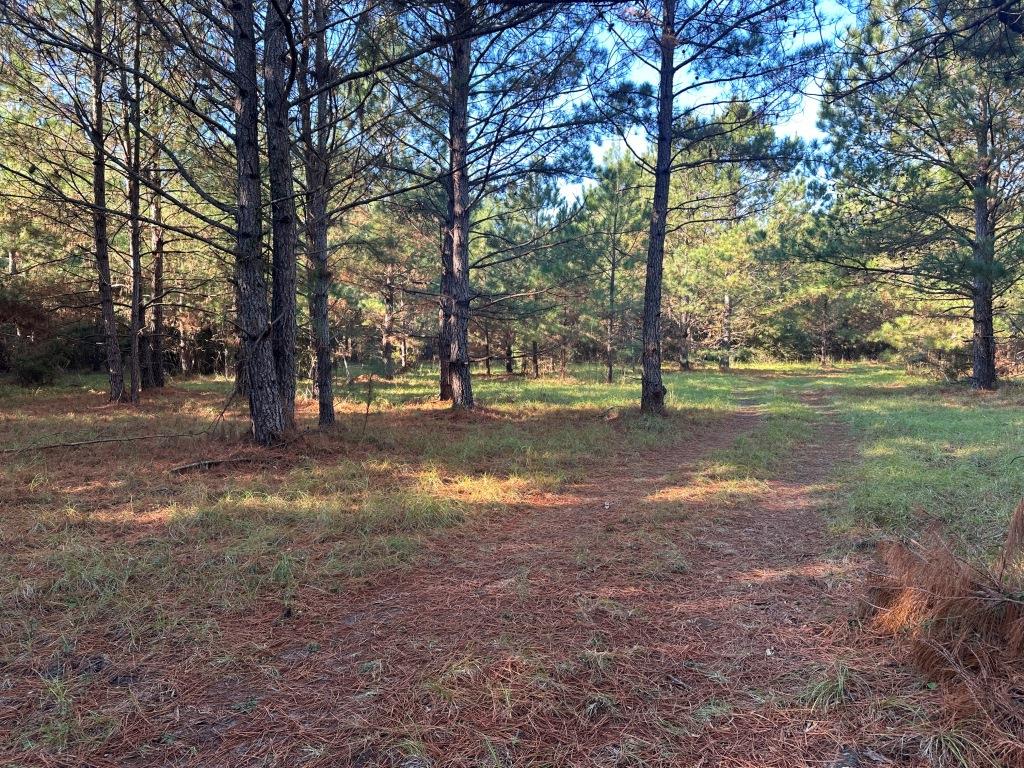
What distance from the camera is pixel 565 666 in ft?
7.70

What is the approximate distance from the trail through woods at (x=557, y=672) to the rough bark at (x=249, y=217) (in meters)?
3.63

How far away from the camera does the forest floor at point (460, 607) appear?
6.43 ft

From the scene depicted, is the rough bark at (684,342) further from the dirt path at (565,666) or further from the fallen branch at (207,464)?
the dirt path at (565,666)

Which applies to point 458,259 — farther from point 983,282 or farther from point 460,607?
point 983,282

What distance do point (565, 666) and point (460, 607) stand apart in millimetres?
838

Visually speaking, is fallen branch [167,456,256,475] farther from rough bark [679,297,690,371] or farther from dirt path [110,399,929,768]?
rough bark [679,297,690,371]

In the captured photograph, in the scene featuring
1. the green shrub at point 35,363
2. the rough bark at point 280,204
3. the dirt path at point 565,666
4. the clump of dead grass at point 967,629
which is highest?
the rough bark at point 280,204

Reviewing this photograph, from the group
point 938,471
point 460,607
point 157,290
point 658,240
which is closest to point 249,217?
point 460,607

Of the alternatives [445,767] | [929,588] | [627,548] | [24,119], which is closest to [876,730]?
[929,588]

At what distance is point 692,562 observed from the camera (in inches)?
143

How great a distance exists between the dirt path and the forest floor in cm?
1

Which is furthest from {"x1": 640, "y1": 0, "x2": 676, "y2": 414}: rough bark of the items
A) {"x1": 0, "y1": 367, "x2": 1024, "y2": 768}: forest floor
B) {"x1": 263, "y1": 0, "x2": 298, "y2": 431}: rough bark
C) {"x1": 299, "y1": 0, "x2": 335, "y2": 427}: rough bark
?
{"x1": 263, "y1": 0, "x2": 298, "y2": 431}: rough bark

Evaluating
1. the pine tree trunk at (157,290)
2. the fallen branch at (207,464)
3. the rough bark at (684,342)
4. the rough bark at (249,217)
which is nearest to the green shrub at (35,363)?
the pine tree trunk at (157,290)

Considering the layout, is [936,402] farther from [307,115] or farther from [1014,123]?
[307,115]
